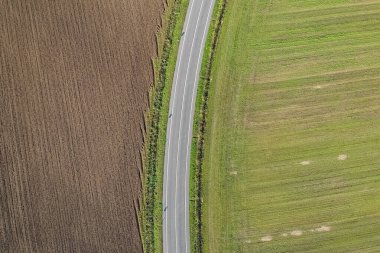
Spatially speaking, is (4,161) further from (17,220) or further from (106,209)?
(106,209)

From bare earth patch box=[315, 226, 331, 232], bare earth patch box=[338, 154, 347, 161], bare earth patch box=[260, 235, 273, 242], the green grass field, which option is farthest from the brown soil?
bare earth patch box=[338, 154, 347, 161]

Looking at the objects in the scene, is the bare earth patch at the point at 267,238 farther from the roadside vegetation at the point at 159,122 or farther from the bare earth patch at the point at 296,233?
the roadside vegetation at the point at 159,122

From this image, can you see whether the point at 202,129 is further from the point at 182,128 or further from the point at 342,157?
the point at 342,157

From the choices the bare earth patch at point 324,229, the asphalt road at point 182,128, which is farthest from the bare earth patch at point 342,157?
the asphalt road at point 182,128

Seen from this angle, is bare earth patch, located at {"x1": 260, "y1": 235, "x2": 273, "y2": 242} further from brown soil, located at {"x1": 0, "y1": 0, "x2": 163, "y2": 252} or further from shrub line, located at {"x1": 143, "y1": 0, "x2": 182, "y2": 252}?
brown soil, located at {"x1": 0, "y1": 0, "x2": 163, "y2": 252}

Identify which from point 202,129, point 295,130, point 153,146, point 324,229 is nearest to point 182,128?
point 202,129
